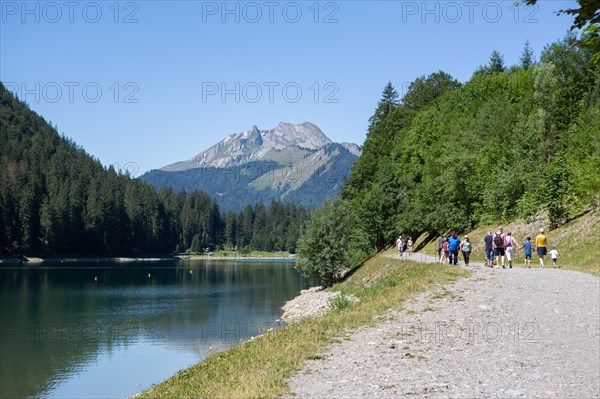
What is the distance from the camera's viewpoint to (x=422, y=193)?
66.8 metres

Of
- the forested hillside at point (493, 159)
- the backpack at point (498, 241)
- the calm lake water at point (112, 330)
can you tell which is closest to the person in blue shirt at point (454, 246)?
the backpack at point (498, 241)

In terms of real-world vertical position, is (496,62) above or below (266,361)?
above

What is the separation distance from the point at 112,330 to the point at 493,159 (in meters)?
40.4

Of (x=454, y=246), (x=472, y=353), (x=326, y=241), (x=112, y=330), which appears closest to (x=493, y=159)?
(x=326, y=241)

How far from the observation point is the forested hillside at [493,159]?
47.8m

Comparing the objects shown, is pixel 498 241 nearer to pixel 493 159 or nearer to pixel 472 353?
pixel 472 353

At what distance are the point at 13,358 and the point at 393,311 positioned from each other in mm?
29952

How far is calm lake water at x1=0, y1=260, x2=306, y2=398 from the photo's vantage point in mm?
33844

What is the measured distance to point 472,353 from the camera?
13.1 m

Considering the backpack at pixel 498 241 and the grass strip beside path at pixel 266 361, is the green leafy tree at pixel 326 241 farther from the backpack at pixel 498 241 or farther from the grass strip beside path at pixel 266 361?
the grass strip beside path at pixel 266 361

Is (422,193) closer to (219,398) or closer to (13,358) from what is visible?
(13,358)

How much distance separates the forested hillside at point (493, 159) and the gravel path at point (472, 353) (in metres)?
23.2

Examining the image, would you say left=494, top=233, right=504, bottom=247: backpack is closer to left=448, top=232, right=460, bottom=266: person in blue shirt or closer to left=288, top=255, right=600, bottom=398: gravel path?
left=448, top=232, right=460, bottom=266: person in blue shirt

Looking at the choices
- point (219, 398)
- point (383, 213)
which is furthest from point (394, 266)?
point (219, 398)
